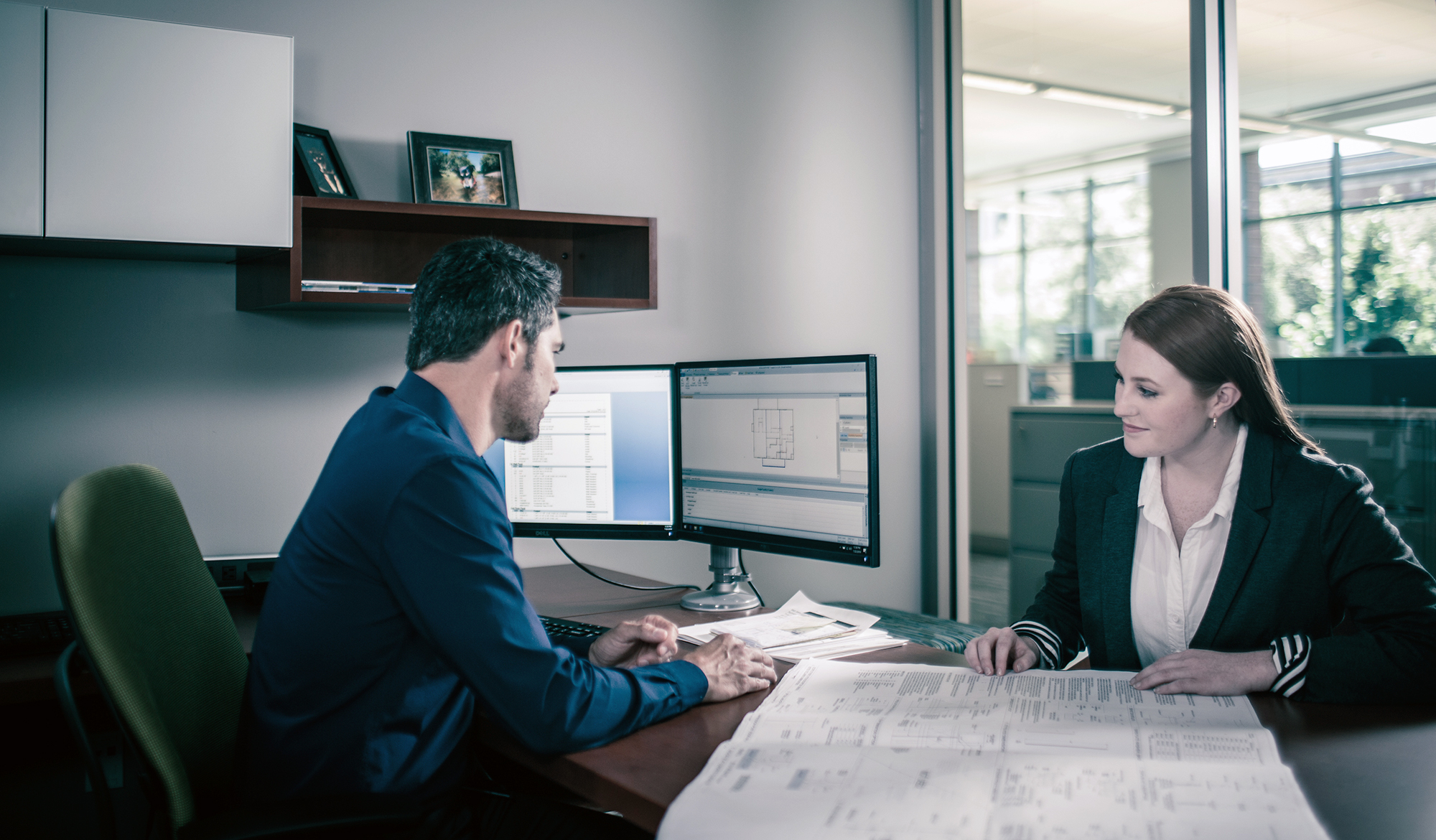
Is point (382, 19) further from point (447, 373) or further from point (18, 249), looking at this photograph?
point (447, 373)

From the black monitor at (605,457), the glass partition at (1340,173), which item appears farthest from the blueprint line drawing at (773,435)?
the glass partition at (1340,173)

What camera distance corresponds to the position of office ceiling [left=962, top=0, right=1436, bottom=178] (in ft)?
7.41

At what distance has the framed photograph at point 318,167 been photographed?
2.11 meters

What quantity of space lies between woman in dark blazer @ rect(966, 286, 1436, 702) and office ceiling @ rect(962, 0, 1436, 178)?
45.7 inches

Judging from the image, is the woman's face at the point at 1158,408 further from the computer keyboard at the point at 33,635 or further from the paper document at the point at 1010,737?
the computer keyboard at the point at 33,635

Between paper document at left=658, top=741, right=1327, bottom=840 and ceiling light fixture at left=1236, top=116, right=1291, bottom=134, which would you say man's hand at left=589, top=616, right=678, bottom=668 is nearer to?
paper document at left=658, top=741, right=1327, bottom=840

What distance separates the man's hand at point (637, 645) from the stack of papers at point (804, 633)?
4.4 inches

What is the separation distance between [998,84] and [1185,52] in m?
1.26

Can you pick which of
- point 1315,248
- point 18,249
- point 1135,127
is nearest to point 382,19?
point 18,249

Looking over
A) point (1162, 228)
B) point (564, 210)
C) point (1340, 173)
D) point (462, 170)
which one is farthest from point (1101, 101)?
point (462, 170)

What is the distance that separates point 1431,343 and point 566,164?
211cm

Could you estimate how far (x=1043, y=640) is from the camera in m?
1.49

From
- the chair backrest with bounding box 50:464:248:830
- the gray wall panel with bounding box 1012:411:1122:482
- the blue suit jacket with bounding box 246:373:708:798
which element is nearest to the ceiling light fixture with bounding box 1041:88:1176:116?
the gray wall panel with bounding box 1012:411:1122:482

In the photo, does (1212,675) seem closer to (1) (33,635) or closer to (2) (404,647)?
(2) (404,647)
